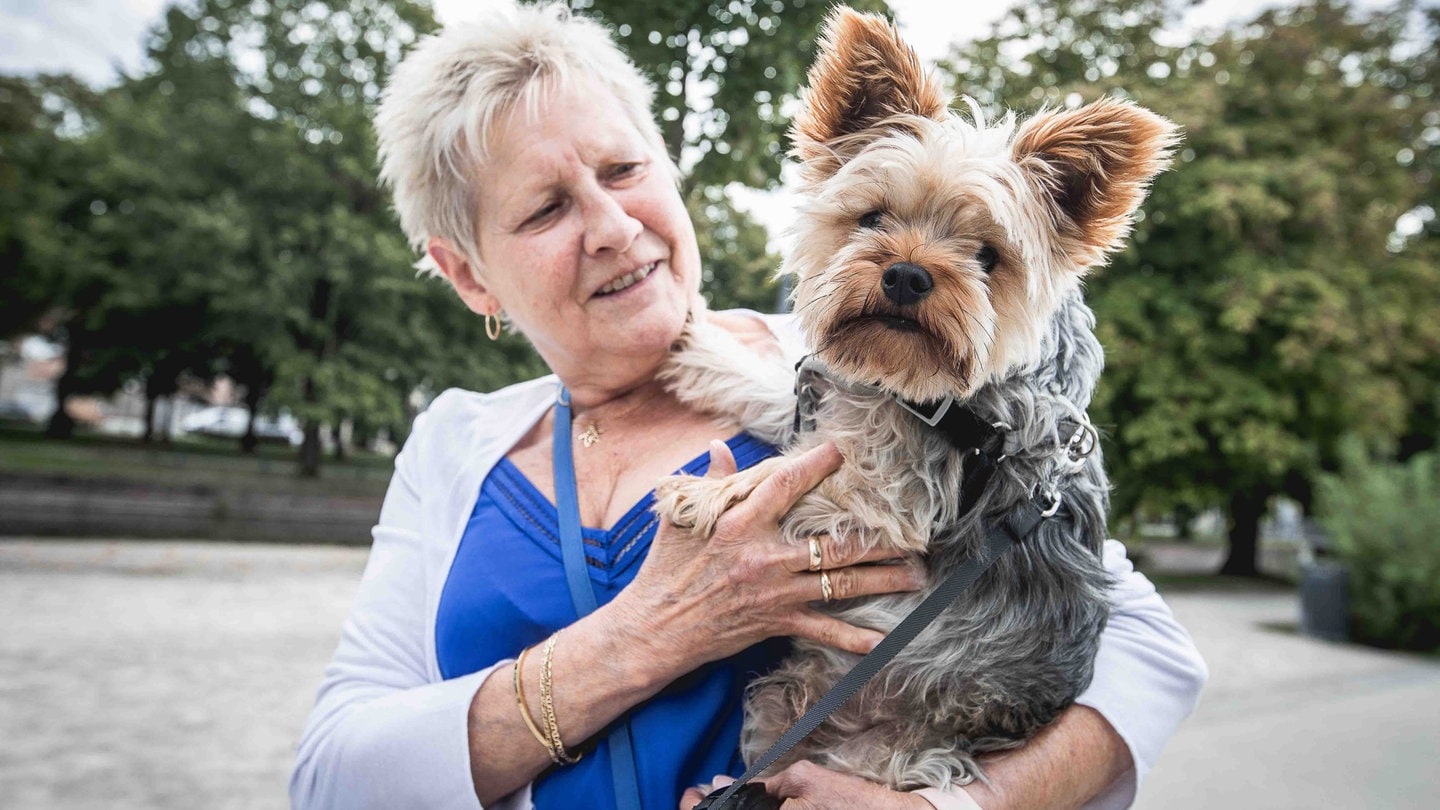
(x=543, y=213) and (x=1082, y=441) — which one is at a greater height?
(x=543, y=213)

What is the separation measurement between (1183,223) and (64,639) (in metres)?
18.8

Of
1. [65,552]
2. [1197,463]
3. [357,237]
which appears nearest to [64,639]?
[65,552]

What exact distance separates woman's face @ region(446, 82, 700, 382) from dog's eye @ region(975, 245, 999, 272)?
0.81m

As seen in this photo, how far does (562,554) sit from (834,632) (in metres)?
0.63

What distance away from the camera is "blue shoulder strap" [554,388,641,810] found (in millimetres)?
1975

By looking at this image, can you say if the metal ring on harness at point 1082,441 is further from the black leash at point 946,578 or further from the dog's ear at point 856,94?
the dog's ear at point 856,94

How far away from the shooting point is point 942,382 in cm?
197

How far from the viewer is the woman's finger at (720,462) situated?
2.13m

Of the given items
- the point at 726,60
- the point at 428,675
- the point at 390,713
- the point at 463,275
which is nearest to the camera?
the point at 390,713

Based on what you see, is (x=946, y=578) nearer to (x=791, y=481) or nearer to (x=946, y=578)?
(x=946, y=578)

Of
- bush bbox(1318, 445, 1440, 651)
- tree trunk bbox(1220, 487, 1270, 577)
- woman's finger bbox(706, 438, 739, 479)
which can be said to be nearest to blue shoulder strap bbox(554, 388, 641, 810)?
woman's finger bbox(706, 438, 739, 479)

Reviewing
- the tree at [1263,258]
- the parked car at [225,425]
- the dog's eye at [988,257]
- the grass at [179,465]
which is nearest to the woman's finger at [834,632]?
the dog's eye at [988,257]

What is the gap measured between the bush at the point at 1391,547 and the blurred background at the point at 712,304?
5 centimetres

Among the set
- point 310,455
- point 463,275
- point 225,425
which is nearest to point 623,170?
point 463,275
